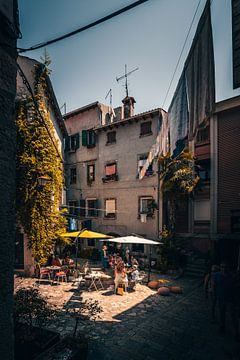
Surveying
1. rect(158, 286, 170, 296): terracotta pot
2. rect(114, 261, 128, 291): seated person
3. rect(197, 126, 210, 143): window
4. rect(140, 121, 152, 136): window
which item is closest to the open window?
rect(140, 121, 152, 136): window

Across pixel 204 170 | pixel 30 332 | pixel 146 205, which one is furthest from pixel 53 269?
pixel 204 170

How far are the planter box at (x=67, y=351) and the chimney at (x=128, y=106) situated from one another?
19.3 meters

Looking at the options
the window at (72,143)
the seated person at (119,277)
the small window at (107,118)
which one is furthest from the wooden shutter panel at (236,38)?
the window at (72,143)

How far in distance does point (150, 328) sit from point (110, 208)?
1409 centimetres

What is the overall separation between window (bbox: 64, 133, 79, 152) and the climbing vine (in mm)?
9255

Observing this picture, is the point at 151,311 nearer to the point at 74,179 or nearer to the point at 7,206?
the point at 7,206

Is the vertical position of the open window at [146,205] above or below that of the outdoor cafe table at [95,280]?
above

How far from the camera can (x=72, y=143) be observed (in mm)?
25250

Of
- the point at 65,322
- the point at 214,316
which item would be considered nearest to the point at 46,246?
the point at 65,322

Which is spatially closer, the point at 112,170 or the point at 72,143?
the point at 112,170

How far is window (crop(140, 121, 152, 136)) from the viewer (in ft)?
63.9

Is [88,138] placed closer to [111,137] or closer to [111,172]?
[111,137]

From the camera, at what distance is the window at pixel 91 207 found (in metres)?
22.6

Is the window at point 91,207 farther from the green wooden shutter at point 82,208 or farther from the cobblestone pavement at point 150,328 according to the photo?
the cobblestone pavement at point 150,328
